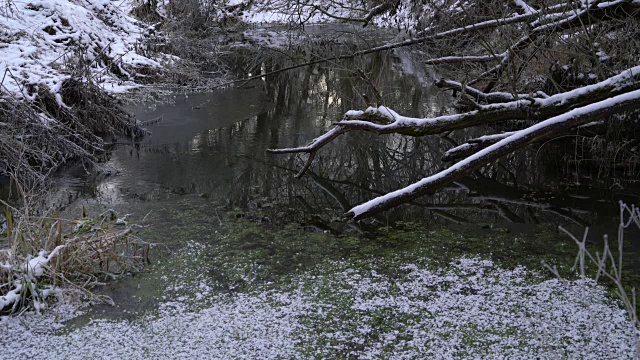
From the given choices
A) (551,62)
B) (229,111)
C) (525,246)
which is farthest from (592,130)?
(229,111)

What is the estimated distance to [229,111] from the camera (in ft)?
32.0

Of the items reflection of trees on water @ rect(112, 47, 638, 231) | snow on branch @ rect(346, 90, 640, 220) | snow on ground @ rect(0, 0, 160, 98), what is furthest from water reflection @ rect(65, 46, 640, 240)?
snow on ground @ rect(0, 0, 160, 98)

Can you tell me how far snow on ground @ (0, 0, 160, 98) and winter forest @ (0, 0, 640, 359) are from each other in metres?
0.05

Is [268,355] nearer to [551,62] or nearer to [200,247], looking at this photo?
[200,247]

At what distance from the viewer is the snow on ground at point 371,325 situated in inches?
141

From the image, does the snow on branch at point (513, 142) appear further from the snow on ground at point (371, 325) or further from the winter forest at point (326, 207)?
the snow on ground at point (371, 325)

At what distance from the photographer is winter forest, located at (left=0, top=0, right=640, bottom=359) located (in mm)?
3797

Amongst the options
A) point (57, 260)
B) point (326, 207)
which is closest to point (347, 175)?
point (326, 207)

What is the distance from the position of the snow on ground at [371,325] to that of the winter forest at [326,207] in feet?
0.05

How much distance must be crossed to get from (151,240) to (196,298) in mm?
1023

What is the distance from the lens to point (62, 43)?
9.78m

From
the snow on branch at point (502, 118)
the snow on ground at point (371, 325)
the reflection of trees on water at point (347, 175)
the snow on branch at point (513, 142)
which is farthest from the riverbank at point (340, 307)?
the reflection of trees on water at point (347, 175)

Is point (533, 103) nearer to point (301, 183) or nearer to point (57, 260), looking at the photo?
point (301, 183)

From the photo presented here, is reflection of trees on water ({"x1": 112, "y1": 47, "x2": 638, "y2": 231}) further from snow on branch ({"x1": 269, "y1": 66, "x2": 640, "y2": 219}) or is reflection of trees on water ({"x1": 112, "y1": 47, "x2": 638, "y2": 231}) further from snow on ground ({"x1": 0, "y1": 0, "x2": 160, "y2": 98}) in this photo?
snow on ground ({"x1": 0, "y1": 0, "x2": 160, "y2": 98})
